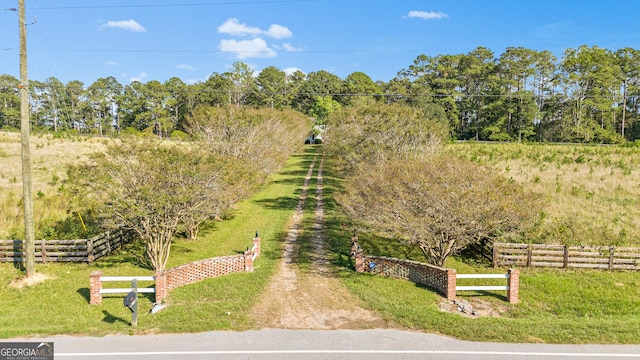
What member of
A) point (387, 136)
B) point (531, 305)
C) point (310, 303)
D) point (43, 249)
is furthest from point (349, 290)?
point (387, 136)

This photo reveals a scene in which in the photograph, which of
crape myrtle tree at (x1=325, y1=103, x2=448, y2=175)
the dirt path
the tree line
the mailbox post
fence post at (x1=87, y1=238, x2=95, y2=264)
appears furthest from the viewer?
the tree line

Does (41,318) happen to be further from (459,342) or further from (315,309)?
(459,342)

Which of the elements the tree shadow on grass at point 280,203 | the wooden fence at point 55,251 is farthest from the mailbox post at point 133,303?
the tree shadow on grass at point 280,203

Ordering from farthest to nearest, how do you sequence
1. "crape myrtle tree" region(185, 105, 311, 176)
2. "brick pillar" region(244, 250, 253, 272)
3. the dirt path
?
"crape myrtle tree" region(185, 105, 311, 176)
"brick pillar" region(244, 250, 253, 272)
the dirt path

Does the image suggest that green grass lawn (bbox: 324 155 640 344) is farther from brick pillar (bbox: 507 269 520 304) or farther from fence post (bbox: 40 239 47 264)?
fence post (bbox: 40 239 47 264)

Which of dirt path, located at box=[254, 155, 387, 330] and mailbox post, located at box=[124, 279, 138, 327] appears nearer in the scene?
mailbox post, located at box=[124, 279, 138, 327]

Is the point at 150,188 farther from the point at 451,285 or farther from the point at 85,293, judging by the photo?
the point at 451,285

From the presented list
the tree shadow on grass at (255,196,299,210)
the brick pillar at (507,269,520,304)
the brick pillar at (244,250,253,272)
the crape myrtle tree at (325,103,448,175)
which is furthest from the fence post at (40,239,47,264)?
the brick pillar at (507,269,520,304)

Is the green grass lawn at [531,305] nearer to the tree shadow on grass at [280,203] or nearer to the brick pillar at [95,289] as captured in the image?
the brick pillar at [95,289]

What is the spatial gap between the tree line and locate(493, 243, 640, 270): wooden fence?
4768 cm

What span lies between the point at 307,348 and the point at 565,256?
12.4 metres

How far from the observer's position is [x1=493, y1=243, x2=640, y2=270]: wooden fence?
16.3 meters

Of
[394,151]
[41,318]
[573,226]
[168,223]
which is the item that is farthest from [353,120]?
[41,318]

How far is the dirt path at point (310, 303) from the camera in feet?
36.9
